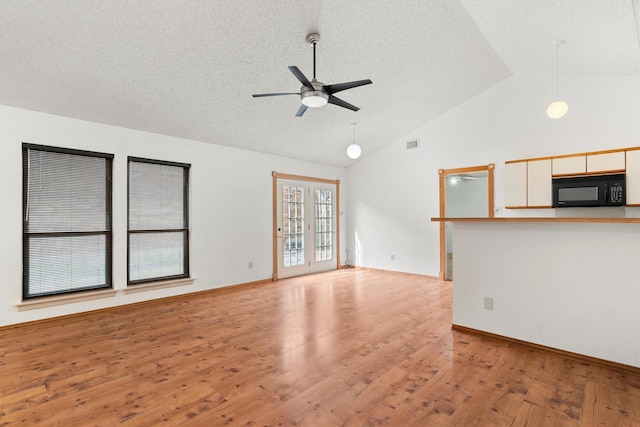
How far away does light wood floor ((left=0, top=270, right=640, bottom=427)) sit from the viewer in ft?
6.75

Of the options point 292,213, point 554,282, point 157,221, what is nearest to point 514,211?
point 554,282

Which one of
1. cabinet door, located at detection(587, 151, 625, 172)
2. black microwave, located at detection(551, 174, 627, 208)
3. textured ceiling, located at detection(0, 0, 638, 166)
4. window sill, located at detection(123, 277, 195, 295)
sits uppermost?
textured ceiling, located at detection(0, 0, 638, 166)

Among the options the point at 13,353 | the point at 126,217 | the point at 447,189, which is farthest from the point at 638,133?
the point at 13,353

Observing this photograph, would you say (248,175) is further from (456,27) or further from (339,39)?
(456,27)

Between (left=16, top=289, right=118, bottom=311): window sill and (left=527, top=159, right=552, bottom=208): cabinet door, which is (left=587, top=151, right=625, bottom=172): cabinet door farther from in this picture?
(left=16, top=289, right=118, bottom=311): window sill

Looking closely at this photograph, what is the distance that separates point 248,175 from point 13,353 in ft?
13.1

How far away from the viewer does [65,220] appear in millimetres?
4090

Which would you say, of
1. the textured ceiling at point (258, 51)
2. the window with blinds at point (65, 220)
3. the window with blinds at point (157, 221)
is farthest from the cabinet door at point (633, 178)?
the window with blinds at point (65, 220)

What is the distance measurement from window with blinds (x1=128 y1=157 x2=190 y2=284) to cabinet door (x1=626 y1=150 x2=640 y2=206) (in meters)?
6.59

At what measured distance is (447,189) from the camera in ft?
20.6

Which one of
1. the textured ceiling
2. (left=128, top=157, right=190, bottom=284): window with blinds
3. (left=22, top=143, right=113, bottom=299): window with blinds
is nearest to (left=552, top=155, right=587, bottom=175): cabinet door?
the textured ceiling

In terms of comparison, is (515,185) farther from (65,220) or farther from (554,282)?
(65,220)

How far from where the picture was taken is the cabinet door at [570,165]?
481 cm

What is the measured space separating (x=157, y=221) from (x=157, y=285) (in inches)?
39.0
